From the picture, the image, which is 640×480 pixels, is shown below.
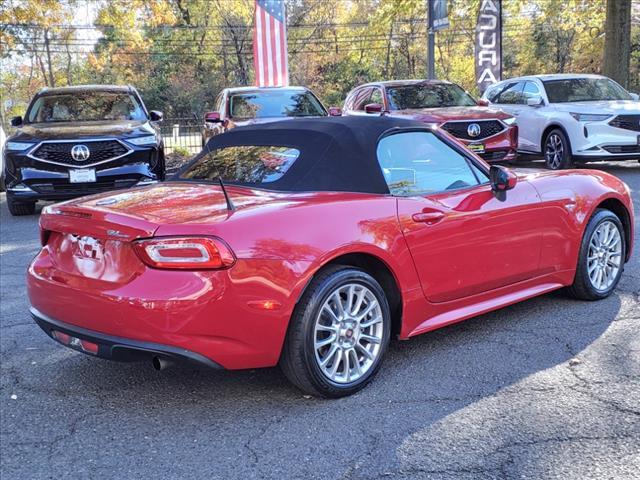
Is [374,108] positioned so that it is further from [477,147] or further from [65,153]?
[65,153]

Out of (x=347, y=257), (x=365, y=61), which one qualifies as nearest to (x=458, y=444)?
(x=347, y=257)

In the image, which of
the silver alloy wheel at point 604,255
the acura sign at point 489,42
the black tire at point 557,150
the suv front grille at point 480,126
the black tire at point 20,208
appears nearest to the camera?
the silver alloy wheel at point 604,255

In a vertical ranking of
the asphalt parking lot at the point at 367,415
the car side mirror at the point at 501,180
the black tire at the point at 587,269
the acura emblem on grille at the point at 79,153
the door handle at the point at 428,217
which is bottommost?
the asphalt parking lot at the point at 367,415

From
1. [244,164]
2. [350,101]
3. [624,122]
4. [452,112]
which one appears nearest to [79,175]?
[244,164]

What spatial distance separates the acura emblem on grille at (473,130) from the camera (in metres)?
11.1

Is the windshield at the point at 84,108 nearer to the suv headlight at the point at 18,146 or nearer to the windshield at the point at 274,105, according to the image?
the suv headlight at the point at 18,146

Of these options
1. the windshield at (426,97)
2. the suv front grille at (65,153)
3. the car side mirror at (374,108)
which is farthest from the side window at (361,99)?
the suv front grille at (65,153)

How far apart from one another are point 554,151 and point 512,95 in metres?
2.17

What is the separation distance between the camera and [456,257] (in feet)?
13.3

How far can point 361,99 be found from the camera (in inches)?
529

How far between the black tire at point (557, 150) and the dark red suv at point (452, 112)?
1102 millimetres

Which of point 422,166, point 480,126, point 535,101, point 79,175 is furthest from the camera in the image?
point 535,101

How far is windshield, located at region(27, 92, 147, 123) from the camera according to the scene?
10.4 metres

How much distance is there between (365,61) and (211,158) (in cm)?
4184
